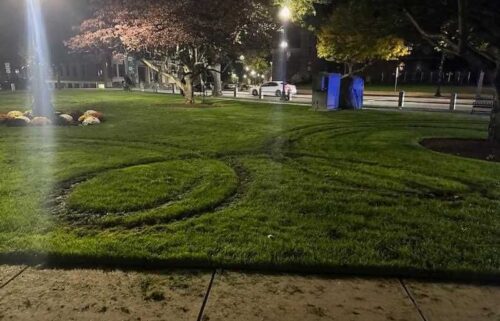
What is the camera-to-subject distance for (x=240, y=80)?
7369 cm

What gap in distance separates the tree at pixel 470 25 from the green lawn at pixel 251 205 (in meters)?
2.51

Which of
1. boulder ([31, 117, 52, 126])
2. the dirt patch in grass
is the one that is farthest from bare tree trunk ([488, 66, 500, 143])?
boulder ([31, 117, 52, 126])

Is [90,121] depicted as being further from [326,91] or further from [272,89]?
[272,89]

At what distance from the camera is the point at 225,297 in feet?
12.0

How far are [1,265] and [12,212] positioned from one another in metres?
1.58

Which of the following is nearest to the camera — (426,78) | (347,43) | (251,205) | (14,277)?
(14,277)

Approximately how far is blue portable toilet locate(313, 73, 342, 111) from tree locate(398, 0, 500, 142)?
9.60 metres

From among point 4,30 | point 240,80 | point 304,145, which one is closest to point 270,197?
point 304,145

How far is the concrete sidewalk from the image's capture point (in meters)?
3.40

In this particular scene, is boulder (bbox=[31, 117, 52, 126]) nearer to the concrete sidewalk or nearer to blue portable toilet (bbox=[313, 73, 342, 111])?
the concrete sidewalk

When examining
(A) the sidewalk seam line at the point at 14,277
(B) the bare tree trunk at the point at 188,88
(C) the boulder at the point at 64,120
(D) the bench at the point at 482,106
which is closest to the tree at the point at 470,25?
Answer: (A) the sidewalk seam line at the point at 14,277

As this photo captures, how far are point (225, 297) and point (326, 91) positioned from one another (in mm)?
18590

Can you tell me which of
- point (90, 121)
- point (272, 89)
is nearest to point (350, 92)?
point (90, 121)

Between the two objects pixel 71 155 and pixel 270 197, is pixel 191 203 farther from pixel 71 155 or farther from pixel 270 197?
pixel 71 155
